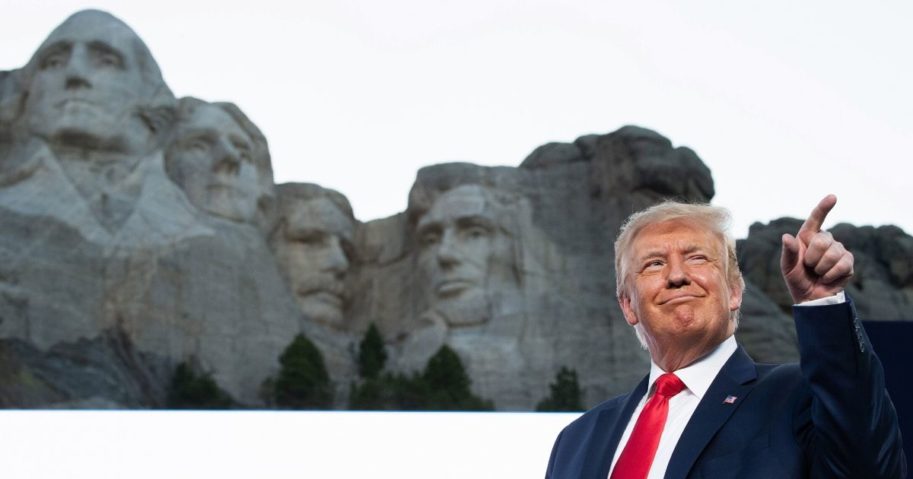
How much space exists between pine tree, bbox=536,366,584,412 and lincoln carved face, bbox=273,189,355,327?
3400 millimetres

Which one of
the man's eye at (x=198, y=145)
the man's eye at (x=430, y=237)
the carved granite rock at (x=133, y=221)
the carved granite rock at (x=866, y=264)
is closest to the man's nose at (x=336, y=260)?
the carved granite rock at (x=133, y=221)

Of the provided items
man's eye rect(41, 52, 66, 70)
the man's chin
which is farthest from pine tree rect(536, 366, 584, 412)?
man's eye rect(41, 52, 66, 70)

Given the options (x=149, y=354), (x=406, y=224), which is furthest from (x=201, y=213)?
(x=406, y=224)

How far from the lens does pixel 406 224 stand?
19.9 metres

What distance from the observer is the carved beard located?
18.3 meters

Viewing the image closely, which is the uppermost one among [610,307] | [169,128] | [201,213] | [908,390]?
[169,128]

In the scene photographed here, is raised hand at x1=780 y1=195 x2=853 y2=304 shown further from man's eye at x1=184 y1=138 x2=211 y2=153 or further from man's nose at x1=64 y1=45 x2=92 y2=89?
man's eye at x1=184 y1=138 x2=211 y2=153

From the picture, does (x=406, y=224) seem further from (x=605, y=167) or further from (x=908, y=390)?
(x=908, y=390)

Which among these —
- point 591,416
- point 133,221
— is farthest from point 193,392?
point 591,416

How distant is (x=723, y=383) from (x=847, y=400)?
0.21 metres

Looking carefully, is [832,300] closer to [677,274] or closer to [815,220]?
[815,220]

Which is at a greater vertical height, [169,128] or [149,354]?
[169,128]

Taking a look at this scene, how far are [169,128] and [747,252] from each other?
9.14 m

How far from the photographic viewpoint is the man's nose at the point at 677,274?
4.85ft
